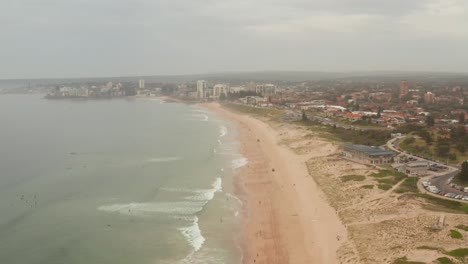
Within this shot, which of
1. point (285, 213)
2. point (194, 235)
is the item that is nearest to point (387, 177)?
point (285, 213)

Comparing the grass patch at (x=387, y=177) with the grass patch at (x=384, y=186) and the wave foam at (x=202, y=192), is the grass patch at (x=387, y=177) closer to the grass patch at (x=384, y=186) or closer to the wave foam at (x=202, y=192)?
the grass patch at (x=384, y=186)

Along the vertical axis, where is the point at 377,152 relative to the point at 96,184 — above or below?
above

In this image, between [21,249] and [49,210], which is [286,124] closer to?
[49,210]

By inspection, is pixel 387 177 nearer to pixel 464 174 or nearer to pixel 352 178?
pixel 352 178

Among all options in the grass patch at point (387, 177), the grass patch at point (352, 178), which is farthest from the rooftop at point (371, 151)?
the grass patch at point (352, 178)

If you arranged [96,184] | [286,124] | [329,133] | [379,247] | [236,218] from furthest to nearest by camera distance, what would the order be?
[286,124], [329,133], [96,184], [236,218], [379,247]

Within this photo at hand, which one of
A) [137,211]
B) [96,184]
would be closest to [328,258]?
[137,211]
